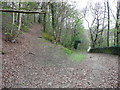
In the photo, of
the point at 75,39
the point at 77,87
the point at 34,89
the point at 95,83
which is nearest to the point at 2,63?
the point at 34,89

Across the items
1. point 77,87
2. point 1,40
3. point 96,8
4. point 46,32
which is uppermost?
point 96,8

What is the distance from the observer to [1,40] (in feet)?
22.0

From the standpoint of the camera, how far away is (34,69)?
4922mm

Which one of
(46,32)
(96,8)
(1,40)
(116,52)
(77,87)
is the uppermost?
(96,8)

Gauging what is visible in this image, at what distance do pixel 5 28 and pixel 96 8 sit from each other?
1517cm

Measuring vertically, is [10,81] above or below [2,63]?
below

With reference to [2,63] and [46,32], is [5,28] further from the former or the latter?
[46,32]

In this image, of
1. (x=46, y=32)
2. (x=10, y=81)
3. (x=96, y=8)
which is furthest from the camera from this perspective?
(x=96, y=8)

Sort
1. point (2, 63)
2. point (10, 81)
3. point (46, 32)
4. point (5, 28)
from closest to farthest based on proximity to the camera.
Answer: point (10, 81), point (2, 63), point (5, 28), point (46, 32)

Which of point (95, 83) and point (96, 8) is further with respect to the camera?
point (96, 8)

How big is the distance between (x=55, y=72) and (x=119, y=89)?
2739 mm

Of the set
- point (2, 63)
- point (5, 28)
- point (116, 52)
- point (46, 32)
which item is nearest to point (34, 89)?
point (2, 63)

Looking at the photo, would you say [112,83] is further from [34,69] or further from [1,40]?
[1,40]

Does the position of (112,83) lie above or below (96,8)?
below
